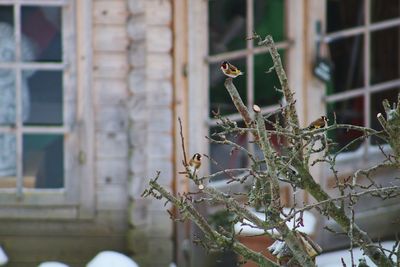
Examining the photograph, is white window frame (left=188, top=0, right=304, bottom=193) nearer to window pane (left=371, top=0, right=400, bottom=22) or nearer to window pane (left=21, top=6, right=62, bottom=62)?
window pane (left=21, top=6, right=62, bottom=62)

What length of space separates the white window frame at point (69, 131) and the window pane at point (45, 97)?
32 millimetres

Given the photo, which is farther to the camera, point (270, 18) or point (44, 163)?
point (270, 18)

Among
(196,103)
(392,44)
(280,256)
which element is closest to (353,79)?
(392,44)

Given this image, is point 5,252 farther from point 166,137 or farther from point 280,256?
point 280,256

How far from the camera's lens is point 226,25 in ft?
21.0

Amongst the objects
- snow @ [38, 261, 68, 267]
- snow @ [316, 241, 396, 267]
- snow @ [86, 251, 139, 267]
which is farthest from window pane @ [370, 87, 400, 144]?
snow @ [38, 261, 68, 267]

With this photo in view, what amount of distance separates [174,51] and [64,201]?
0.98m

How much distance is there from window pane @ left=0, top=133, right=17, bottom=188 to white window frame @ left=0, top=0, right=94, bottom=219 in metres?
0.03

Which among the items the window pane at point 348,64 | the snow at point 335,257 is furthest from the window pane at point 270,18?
the snow at point 335,257

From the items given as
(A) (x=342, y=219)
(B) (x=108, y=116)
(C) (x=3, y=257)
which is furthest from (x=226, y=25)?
(A) (x=342, y=219)

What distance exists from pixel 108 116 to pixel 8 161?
0.59m

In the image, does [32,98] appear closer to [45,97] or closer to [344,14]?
[45,97]

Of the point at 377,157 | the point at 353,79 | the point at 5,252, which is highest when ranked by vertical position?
the point at 353,79

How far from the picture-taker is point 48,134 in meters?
6.30
